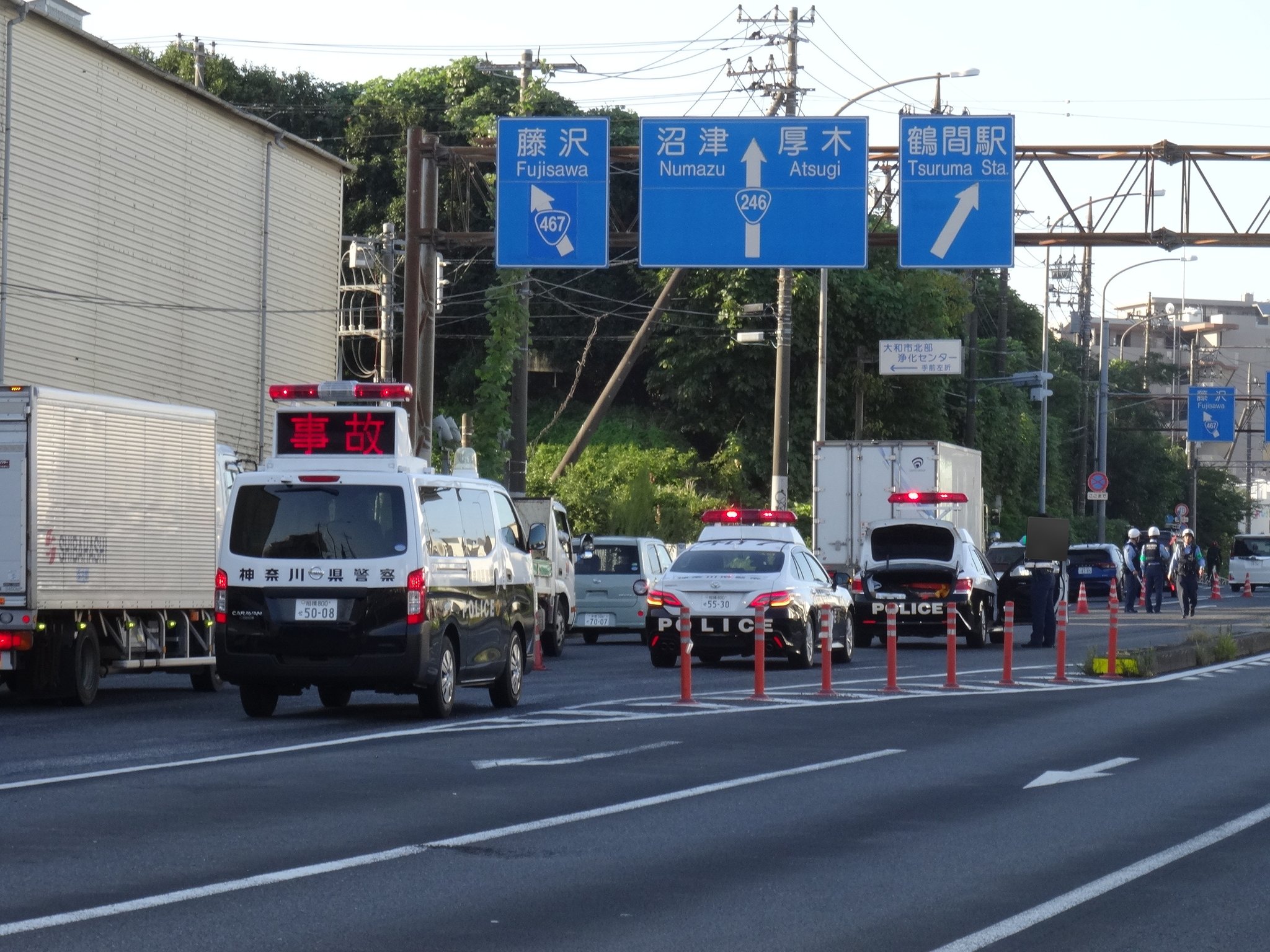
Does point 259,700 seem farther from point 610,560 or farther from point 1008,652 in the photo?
point 610,560

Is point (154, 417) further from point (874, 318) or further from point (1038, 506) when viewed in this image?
point (1038, 506)

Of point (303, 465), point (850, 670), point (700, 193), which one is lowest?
point (850, 670)

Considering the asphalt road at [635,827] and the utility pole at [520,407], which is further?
the utility pole at [520,407]

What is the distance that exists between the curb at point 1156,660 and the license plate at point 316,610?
33.4 ft

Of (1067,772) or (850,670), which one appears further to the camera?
(850,670)

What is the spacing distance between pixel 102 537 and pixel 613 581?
14.3 m

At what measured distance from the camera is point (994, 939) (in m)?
7.30

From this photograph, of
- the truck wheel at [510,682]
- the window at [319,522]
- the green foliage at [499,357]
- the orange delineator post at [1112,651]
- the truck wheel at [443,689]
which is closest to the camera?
the window at [319,522]

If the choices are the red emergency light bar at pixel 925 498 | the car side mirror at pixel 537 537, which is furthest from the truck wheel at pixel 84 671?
the red emergency light bar at pixel 925 498

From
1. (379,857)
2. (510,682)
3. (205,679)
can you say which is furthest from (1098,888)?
(205,679)

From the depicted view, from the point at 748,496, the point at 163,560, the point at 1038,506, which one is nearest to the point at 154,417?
the point at 163,560

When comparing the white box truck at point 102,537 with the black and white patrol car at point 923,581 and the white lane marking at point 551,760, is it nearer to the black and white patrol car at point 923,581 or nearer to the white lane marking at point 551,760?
the white lane marking at point 551,760

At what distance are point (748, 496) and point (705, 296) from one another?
18.1 ft

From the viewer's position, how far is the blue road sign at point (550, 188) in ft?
91.5
